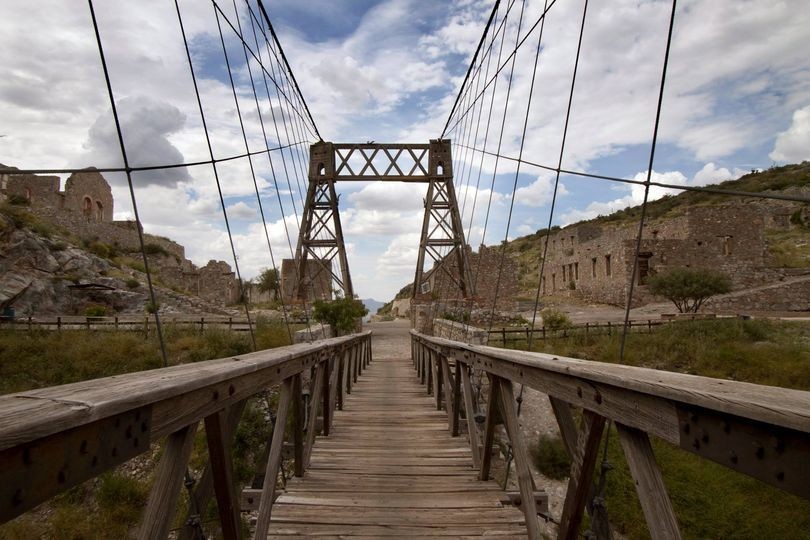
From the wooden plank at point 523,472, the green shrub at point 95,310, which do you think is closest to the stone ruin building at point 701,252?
the green shrub at point 95,310

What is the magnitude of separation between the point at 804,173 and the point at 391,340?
38660 mm

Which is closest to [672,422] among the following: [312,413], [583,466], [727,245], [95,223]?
[583,466]

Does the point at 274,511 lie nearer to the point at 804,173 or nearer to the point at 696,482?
the point at 696,482

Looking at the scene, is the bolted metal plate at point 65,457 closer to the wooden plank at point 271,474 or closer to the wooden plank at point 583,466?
the wooden plank at point 583,466

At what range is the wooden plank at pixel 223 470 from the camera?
191 cm

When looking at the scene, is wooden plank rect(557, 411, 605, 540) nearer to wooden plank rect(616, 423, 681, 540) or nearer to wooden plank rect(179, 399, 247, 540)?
wooden plank rect(616, 423, 681, 540)

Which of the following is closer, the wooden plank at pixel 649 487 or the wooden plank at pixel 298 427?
the wooden plank at pixel 649 487

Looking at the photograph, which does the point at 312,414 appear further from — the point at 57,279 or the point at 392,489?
the point at 57,279

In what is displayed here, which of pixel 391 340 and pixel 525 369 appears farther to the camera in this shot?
pixel 391 340

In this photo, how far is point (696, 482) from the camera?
8219 mm

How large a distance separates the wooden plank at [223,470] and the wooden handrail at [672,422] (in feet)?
4.22

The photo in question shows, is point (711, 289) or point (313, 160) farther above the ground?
point (313, 160)

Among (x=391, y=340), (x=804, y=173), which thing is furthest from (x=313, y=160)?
(x=804, y=173)

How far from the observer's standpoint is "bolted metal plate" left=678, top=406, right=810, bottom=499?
964 millimetres
